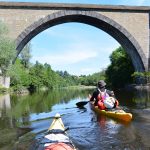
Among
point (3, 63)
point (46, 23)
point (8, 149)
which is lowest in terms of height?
point (8, 149)

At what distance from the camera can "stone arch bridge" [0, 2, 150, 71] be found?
43.1 metres

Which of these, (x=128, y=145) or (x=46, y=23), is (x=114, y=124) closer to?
(x=128, y=145)

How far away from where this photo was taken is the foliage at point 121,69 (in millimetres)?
58184

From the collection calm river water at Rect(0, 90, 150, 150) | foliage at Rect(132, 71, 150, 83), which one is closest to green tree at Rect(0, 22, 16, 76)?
foliage at Rect(132, 71, 150, 83)

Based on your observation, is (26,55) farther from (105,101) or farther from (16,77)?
(105,101)

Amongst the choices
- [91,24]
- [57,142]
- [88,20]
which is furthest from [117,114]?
[91,24]

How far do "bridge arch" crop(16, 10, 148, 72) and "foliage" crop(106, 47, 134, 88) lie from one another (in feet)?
31.9

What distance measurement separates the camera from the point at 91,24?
1860 inches

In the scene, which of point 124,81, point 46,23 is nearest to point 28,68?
point 124,81

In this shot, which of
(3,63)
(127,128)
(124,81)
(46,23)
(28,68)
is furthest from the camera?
(28,68)

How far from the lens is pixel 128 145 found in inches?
360

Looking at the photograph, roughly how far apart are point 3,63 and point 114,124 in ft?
99.2

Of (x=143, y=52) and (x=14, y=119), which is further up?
(x=143, y=52)

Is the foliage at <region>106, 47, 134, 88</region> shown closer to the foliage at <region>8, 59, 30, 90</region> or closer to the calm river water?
the foliage at <region>8, 59, 30, 90</region>
